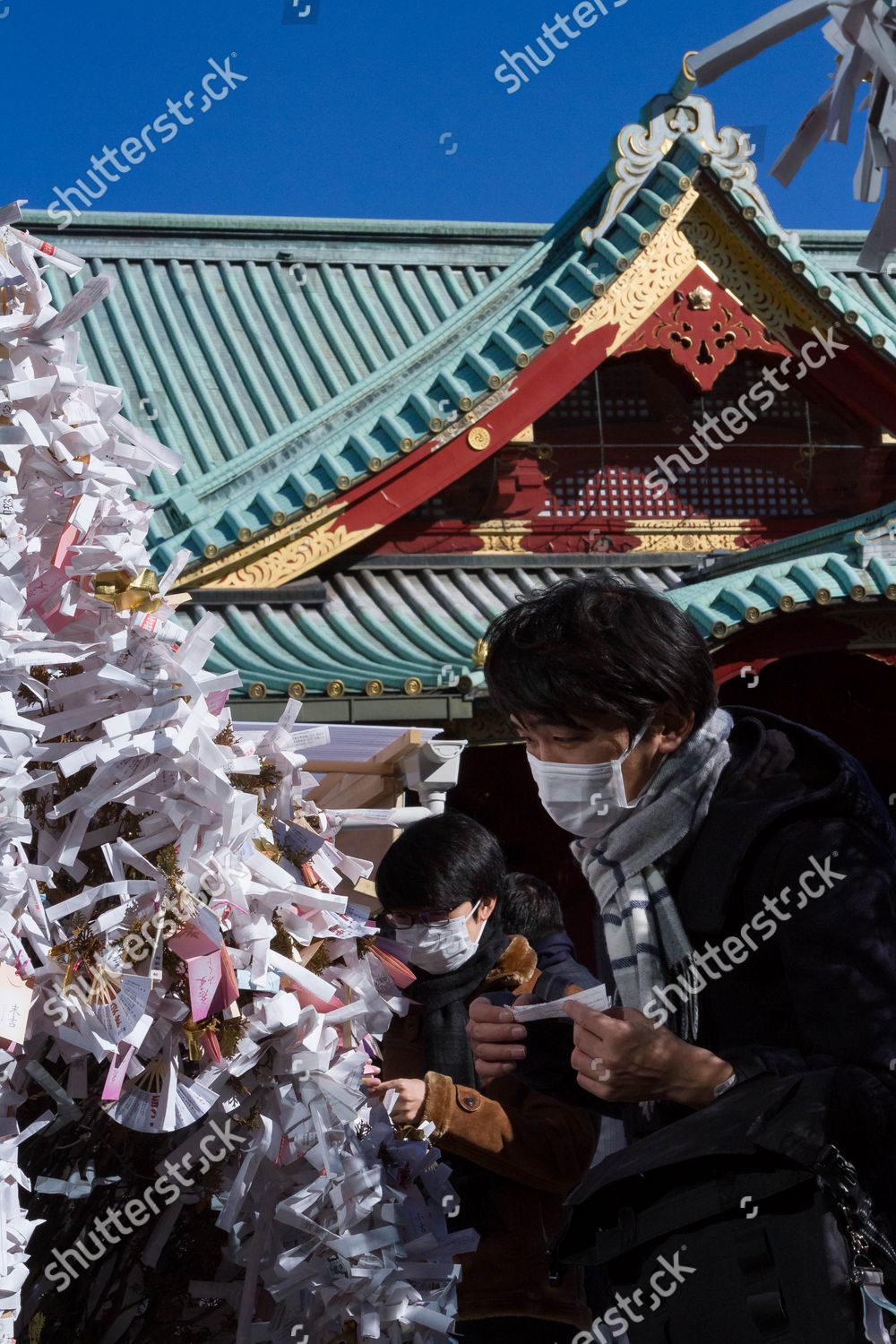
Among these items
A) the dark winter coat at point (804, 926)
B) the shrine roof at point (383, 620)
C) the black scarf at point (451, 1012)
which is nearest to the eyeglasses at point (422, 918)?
the black scarf at point (451, 1012)

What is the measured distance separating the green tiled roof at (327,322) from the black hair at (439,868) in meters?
2.82

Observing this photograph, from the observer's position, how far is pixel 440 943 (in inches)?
116

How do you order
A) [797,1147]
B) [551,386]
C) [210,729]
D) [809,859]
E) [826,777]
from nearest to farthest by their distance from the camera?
1. [797,1147]
2. [809,859]
3. [826,777]
4. [210,729]
5. [551,386]

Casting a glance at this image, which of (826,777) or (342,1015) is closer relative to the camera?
(826,777)

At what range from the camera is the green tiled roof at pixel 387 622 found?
589 centimetres

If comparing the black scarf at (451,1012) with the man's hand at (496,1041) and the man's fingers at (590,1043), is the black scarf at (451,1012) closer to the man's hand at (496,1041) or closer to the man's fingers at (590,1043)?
the man's hand at (496,1041)

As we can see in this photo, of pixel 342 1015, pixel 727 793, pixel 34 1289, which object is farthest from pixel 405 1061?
pixel 727 793

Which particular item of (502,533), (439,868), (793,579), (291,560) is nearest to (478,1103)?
(439,868)

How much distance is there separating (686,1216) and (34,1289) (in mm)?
1173

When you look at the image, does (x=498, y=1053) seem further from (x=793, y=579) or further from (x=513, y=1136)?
(x=793, y=579)

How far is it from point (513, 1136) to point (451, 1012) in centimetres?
44

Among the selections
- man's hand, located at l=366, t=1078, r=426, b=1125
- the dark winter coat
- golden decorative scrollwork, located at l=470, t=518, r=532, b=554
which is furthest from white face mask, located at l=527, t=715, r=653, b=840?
golden decorative scrollwork, located at l=470, t=518, r=532, b=554

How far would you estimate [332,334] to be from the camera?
9.22 meters

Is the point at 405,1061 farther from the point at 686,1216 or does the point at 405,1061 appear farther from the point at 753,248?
the point at 753,248
